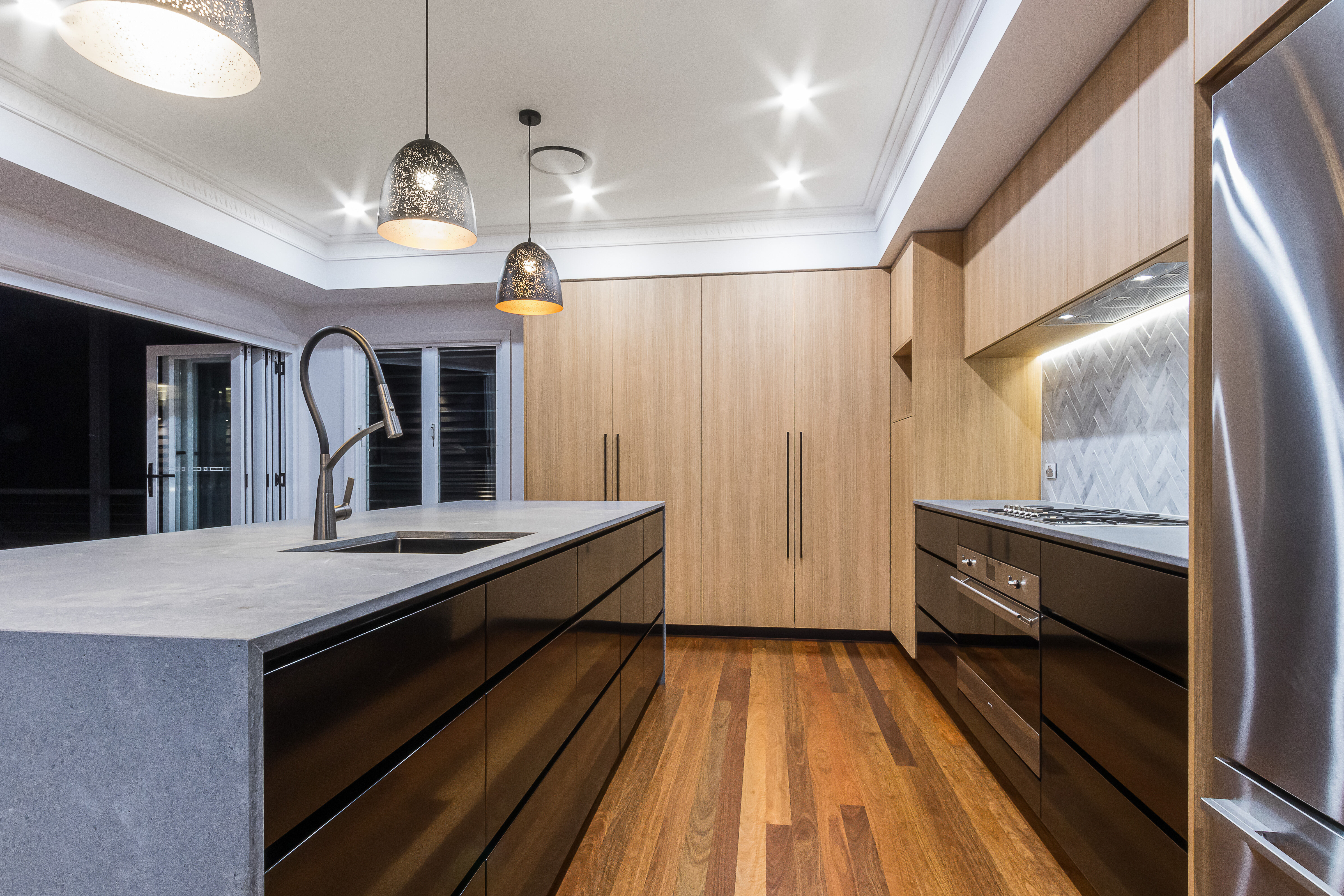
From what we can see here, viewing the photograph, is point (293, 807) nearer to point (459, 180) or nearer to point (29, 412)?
point (459, 180)

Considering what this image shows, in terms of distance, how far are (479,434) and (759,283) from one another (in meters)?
2.50

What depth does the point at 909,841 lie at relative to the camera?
1.85 meters

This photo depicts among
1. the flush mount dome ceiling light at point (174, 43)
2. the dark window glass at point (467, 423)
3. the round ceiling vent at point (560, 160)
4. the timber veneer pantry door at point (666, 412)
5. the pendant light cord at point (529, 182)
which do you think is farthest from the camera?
the dark window glass at point (467, 423)

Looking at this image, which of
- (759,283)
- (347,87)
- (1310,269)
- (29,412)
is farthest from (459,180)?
(29,412)

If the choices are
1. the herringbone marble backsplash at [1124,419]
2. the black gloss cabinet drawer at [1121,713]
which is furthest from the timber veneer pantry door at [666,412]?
the black gloss cabinet drawer at [1121,713]

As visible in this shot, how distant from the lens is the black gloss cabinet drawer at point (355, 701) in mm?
675

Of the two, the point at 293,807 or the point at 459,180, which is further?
the point at 459,180

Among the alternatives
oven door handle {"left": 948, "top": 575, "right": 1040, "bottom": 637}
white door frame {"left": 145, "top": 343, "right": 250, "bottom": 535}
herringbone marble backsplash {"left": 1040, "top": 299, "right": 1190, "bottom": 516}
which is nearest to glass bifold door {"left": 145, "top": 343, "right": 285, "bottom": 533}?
white door frame {"left": 145, "top": 343, "right": 250, "bottom": 535}

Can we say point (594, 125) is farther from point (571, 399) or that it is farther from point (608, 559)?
point (608, 559)

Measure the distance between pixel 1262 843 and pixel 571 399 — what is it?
380cm

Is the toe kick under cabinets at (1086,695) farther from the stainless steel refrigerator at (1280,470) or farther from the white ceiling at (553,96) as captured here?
the white ceiling at (553,96)

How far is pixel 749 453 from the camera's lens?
13.3 ft

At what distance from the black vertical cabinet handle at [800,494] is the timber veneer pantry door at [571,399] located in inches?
47.8

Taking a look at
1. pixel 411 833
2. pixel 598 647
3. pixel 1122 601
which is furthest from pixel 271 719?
pixel 1122 601
